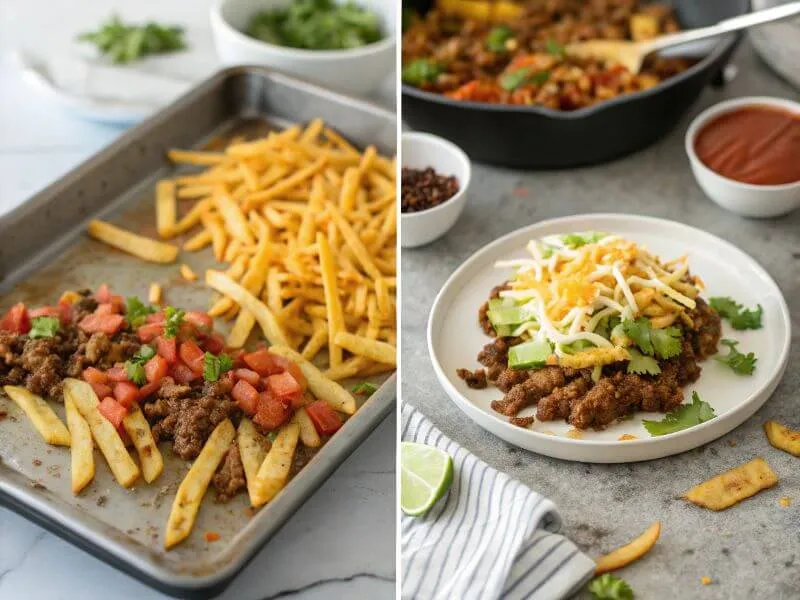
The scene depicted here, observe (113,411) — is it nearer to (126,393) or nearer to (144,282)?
(126,393)

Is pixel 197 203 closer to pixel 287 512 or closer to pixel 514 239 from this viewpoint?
pixel 514 239

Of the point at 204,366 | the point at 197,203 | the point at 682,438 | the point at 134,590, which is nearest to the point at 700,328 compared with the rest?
the point at 682,438

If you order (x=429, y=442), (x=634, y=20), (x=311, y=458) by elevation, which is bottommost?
(x=311, y=458)

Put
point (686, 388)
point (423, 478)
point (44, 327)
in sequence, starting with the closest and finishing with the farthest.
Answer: point (423, 478) < point (686, 388) < point (44, 327)

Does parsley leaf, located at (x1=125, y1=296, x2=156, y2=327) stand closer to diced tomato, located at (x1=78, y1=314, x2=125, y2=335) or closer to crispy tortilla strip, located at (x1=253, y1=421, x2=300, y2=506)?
diced tomato, located at (x1=78, y1=314, x2=125, y2=335)

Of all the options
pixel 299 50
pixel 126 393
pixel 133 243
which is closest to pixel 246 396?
pixel 126 393

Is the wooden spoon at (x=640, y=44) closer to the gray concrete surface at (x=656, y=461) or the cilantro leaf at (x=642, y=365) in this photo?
the gray concrete surface at (x=656, y=461)

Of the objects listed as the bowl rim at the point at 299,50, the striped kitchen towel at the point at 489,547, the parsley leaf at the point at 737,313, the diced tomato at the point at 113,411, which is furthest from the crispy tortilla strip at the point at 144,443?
the bowl rim at the point at 299,50
